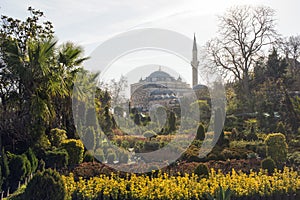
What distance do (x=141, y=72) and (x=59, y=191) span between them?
6.09 metres

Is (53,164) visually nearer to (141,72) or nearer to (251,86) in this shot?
(141,72)

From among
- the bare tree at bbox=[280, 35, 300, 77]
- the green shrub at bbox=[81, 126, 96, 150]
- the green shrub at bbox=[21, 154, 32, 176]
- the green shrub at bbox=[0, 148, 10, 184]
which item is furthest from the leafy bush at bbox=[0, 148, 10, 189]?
the bare tree at bbox=[280, 35, 300, 77]

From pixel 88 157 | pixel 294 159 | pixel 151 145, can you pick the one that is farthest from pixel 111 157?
pixel 294 159

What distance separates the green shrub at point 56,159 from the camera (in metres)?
8.43

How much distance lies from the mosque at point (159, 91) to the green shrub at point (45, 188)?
1450 cm

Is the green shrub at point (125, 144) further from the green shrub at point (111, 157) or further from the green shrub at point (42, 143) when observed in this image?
the green shrub at point (42, 143)

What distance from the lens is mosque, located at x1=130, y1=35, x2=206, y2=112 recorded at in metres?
20.6

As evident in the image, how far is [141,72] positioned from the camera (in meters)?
10.9

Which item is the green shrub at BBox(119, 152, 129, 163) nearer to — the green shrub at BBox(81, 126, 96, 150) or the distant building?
the green shrub at BBox(81, 126, 96, 150)

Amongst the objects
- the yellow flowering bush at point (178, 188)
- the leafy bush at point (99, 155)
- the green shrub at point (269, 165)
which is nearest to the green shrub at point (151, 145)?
the leafy bush at point (99, 155)

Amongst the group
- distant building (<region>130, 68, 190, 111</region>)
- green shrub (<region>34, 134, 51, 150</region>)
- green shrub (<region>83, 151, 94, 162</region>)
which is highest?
Result: distant building (<region>130, 68, 190, 111</region>)

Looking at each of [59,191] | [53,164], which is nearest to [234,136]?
[53,164]

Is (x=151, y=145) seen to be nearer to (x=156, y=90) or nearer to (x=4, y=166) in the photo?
(x=4, y=166)

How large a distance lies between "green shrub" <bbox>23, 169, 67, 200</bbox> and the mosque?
14501 mm
